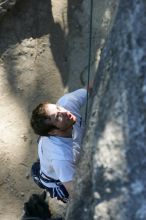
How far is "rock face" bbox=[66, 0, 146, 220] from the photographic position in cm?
177

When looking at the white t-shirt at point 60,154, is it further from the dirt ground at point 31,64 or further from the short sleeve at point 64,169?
the dirt ground at point 31,64

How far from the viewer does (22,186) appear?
13.1ft

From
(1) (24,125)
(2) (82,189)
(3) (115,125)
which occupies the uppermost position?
(3) (115,125)

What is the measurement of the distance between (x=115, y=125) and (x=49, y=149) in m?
0.97

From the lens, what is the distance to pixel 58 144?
2.75 meters

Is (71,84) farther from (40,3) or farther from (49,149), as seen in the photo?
(49,149)

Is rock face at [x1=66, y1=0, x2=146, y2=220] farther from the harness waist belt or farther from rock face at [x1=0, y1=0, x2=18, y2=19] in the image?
rock face at [x1=0, y1=0, x2=18, y2=19]

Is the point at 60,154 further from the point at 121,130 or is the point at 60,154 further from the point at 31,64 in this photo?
the point at 31,64

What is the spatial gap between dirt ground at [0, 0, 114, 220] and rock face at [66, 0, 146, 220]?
6.85ft

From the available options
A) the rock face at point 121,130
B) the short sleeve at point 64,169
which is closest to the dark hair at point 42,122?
the short sleeve at point 64,169

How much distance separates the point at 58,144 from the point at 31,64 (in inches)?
63.0

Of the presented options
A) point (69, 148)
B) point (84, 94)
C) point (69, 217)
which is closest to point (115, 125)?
point (69, 217)

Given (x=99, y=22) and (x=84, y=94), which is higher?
(x=99, y=22)

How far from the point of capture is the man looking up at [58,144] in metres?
2.69
